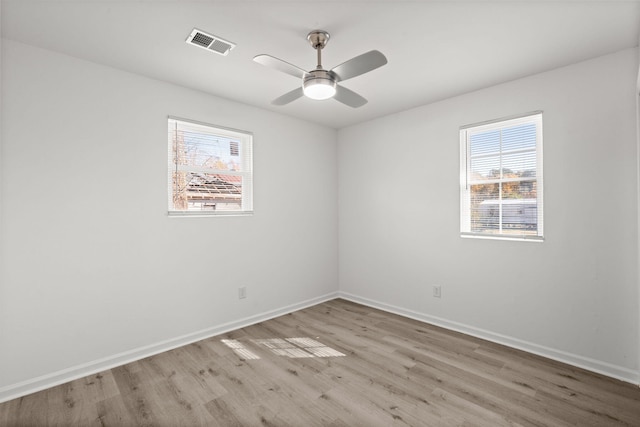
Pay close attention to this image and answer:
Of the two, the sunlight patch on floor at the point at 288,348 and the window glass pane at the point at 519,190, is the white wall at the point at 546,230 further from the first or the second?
the sunlight patch on floor at the point at 288,348

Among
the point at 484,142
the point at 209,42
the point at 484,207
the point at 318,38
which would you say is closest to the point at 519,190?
the point at 484,207

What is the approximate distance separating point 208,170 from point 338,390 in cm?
251

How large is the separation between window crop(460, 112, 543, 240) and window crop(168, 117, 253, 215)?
8.35 ft

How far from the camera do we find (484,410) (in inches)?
80.7

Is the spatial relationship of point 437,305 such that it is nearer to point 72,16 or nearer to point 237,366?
point 237,366

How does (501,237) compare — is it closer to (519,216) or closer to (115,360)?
(519,216)

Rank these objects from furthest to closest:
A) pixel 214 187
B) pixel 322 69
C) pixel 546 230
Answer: pixel 214 187, pixel 546 230, pixel 322 69

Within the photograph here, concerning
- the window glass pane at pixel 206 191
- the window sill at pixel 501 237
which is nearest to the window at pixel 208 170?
the window glass pane at pixel 206 191

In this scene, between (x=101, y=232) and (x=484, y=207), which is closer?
(x=101, y=232)

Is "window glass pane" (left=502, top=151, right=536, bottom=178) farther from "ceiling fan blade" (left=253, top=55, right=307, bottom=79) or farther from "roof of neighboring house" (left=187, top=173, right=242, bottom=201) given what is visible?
"roof of neighboring house" (left=187, top=173, right=242, bottom=201)

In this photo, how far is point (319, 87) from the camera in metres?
2.05

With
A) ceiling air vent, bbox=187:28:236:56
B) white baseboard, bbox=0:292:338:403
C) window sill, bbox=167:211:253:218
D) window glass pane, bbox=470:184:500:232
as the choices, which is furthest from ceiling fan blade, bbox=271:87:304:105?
white baseboard, bbox=0:292:338:403

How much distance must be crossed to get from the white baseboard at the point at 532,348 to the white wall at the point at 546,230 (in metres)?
0.01

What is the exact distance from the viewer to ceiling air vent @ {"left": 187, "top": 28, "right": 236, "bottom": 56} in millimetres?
2193
